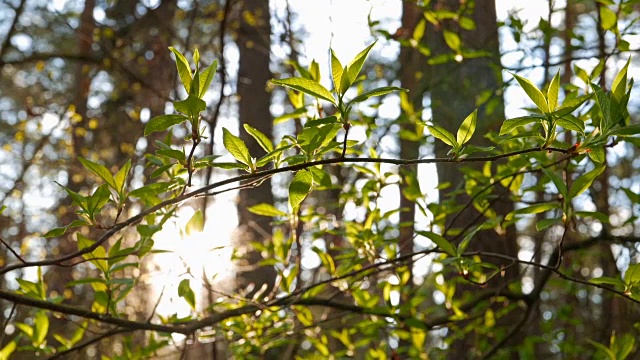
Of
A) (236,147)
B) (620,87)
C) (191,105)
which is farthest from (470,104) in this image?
(191,105)

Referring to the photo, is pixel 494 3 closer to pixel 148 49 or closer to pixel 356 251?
pixel 356 251

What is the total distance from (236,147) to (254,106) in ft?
15.5

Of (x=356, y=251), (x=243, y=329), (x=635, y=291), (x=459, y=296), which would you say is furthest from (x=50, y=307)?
(x=459, y=296)

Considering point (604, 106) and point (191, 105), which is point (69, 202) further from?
point (604, 106)

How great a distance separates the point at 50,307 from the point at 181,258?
0.44 m

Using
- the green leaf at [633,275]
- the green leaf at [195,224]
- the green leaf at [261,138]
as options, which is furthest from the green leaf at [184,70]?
the green leaf at [633,275]

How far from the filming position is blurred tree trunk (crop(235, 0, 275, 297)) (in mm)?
5055

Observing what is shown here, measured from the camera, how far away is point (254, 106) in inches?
231

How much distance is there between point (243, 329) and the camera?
2.21 meters

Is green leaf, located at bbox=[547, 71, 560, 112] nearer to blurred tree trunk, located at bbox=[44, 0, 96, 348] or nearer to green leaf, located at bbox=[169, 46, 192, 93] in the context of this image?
green leaf, located at bbox=[169, 46, 192, 93]

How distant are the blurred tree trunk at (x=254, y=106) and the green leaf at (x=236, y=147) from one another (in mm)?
3638

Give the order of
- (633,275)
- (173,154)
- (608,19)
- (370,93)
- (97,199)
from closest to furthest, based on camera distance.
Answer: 1. (370,93)
2. (173,154)
3. (97,199)
4. (633,275)
5. (608,19)

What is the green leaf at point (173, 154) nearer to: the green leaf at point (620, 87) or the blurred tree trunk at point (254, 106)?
the green leaf at point (620, 87)

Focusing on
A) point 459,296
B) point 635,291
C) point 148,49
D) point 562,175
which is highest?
point 148,49
